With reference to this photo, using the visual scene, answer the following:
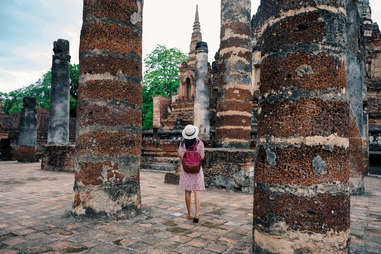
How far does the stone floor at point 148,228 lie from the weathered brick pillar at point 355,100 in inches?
39.1

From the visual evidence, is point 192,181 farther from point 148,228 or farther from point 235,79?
point 235,79

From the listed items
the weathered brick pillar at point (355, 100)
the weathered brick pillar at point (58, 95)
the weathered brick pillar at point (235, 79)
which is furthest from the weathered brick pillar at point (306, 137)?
the weathered brick pillar at point (58, 95)

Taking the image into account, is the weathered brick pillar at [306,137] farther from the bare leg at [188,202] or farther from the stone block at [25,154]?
the stone block at [25,154]

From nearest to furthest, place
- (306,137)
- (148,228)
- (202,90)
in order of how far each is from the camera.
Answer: (306,137), (148,228), (202,90)

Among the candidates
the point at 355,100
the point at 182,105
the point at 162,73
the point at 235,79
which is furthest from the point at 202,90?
the point at 162,73

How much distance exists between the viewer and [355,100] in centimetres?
691

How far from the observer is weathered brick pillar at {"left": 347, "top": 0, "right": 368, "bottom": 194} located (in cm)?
659

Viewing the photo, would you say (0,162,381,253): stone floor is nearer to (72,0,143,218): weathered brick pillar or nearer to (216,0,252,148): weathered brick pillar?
(72,0,143,218): weathered brick pillar

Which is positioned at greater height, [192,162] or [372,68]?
[372,68]

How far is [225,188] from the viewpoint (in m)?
6.67

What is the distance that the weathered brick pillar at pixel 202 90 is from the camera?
39.2 feet

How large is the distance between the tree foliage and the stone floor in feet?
93.3

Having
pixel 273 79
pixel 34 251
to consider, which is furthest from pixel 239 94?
pixel 34 251

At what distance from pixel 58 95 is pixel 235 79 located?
8.13m
